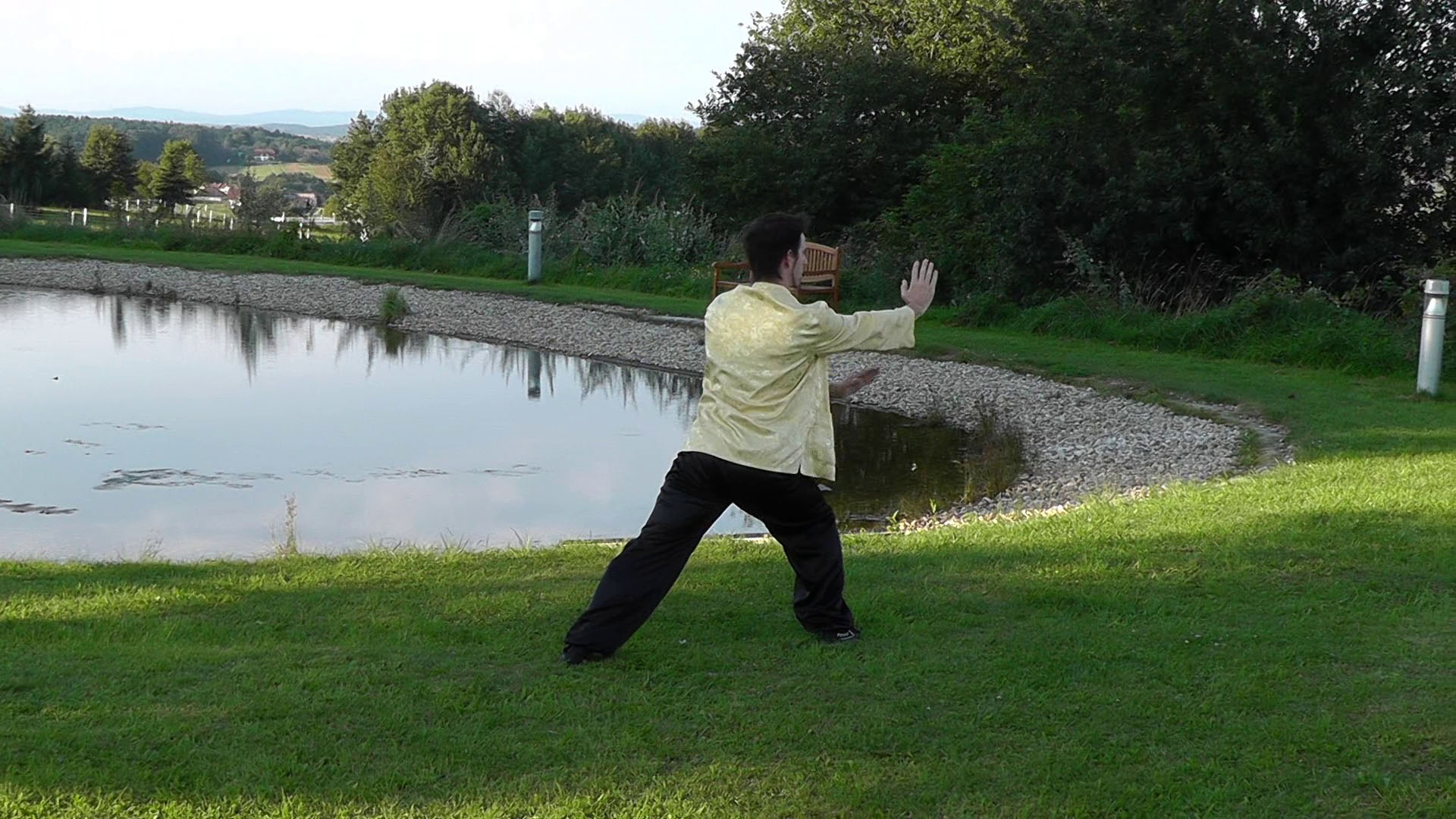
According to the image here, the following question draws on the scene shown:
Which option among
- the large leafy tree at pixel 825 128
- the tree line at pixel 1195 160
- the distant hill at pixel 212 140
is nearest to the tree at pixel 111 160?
the distant hill at pixel 212 140

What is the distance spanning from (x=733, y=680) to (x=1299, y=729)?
A: 178cm

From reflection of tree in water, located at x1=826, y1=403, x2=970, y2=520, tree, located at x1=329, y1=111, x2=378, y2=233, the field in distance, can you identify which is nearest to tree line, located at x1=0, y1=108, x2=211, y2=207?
tree, located at x1=329, y1=111, x2=378, y2=233

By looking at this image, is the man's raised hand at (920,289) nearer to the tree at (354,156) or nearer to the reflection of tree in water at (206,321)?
the reflection of tree in water at (206,321)

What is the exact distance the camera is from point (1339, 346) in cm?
1488

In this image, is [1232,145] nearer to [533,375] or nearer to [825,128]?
[533,375]

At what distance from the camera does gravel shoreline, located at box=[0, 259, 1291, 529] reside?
1020 cm

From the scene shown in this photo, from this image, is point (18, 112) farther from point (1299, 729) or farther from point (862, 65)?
point (1299, 729)

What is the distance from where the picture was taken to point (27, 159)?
52625mm

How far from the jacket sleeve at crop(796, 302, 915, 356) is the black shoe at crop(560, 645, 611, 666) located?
1.29 meters

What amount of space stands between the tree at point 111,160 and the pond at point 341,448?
4693 cm

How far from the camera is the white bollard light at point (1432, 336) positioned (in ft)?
39.3

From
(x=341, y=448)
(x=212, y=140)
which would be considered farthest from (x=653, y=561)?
(x=212, y=140)

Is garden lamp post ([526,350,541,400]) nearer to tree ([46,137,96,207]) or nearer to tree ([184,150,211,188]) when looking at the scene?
tree ([46,137,96,207])

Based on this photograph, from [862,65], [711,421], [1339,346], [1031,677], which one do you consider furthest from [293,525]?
[862,65]
